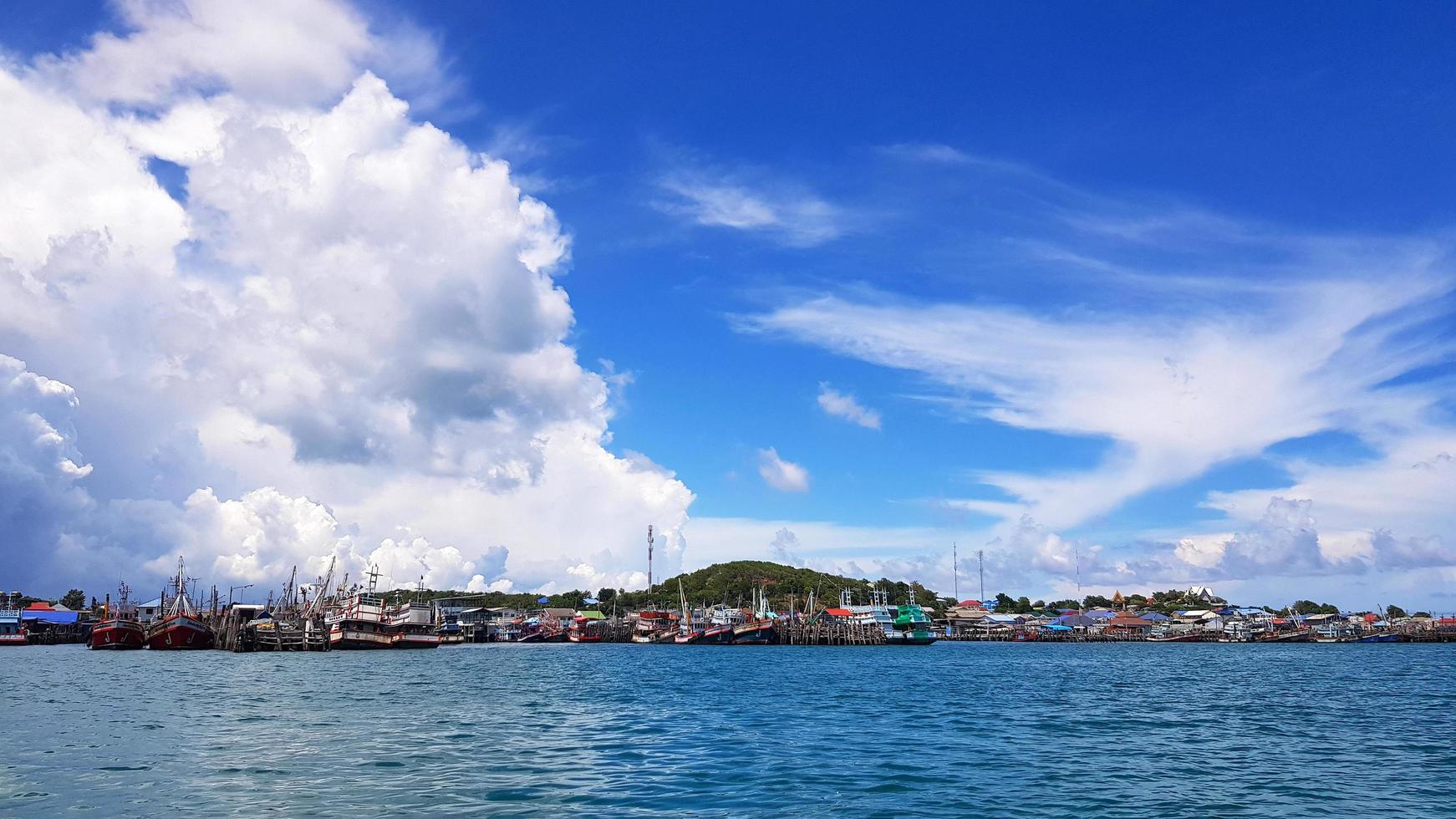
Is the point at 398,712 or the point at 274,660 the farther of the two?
the point at 274,660

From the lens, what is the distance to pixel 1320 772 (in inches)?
954

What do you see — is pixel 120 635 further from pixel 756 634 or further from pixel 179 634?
pixel 756 634

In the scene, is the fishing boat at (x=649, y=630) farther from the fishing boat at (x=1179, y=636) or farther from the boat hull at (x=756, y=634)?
the fishing boat at (x=1179, y=636)

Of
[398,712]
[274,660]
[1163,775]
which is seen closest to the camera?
[1163,775]

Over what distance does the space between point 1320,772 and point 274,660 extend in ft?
273

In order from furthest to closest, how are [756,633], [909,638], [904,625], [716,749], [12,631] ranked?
[904,625] → [756,633] → [909,638] → [12,631] → [716,749]

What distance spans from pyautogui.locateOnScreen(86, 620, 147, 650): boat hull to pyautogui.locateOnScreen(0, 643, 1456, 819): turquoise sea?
59.6 meters

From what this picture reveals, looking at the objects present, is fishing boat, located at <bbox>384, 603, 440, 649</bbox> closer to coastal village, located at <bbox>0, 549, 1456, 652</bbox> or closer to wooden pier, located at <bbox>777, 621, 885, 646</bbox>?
coastal village, located at <bbox>0, 549, 1456, 652</bbox>

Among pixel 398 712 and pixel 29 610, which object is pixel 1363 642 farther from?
pixel 29 610

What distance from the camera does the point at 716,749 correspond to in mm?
28250

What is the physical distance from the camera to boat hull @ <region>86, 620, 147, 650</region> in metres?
106

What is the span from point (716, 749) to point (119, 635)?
10661 cm

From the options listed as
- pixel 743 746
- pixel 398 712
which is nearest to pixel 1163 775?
pixel 743 746

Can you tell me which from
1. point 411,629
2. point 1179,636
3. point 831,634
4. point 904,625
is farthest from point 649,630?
point 1179,636
